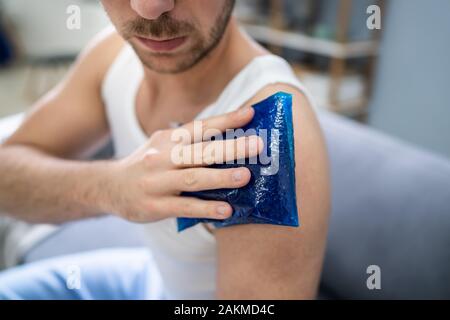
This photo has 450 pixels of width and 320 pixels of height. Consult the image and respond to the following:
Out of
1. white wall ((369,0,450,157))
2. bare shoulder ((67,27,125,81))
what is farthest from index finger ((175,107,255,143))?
white wall ((369,0,450,157))

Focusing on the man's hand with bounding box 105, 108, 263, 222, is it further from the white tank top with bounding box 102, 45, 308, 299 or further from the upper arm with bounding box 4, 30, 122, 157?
the upper arm with bounding box 4, 30, 122, 157

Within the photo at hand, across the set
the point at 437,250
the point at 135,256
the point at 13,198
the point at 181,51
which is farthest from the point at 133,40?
the point at 437,250

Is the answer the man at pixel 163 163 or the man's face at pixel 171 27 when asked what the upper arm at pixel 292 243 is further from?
the man's face at pixel 171 27

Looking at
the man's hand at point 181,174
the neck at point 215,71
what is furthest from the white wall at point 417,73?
the man's hand at point 181,174

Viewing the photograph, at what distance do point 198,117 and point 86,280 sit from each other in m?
0.53

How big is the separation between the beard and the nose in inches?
0.8

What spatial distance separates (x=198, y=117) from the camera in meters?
0.66

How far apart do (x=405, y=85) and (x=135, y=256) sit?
1.53 metres

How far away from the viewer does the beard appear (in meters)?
0.56

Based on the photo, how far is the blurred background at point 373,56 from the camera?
173 cm

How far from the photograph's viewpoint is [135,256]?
3.28ft

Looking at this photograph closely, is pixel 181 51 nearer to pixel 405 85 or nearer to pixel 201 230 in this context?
pixel 201 230

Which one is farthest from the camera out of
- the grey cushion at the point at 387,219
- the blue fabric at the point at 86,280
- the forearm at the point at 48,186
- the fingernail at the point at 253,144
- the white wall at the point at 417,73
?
the white wall at the point at 417,73

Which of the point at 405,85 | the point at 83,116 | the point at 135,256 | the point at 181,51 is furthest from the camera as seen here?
the point at 405,85
